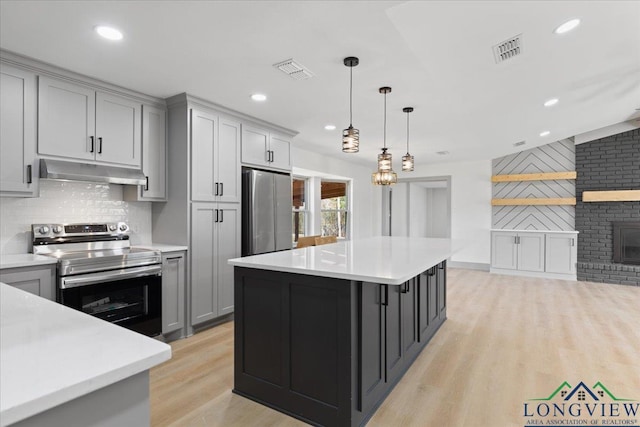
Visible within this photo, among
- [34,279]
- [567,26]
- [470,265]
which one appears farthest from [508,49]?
[470,265]

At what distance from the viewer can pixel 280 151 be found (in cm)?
461

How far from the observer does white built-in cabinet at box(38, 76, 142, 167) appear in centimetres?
279

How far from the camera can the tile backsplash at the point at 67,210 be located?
282cm

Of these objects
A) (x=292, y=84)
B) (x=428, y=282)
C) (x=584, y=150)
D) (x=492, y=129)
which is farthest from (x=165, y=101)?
(x=584, y=150)

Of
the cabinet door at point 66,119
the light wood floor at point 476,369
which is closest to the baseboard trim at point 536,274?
the light wood floor at point 476,369

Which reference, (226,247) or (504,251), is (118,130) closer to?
(226,247)

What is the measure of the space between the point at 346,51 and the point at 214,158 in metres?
1.87

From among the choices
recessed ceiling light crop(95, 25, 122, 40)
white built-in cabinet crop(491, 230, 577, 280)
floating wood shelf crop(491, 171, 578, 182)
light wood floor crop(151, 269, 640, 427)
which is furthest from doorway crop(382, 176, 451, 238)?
recessed ceiling light crop(95, 25, 122, 40)

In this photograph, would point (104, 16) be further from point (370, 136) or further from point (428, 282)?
point (370, 136)

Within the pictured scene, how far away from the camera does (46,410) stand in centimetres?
65

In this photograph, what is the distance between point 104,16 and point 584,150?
302 inches

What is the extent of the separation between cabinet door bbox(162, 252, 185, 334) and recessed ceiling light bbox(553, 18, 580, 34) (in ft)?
11.9

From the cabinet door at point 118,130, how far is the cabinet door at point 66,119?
6 centimetres

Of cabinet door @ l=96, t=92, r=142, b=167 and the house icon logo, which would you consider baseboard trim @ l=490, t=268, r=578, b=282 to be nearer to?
the house icon logo
